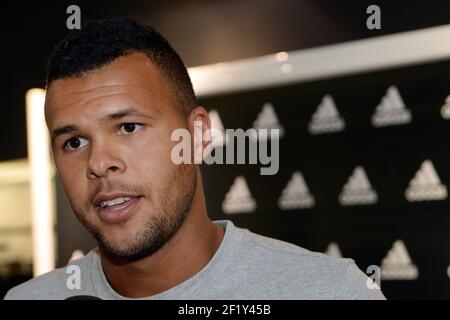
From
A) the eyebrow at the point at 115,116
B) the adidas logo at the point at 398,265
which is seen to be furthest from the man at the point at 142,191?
the adidas logo at the point at 398,265

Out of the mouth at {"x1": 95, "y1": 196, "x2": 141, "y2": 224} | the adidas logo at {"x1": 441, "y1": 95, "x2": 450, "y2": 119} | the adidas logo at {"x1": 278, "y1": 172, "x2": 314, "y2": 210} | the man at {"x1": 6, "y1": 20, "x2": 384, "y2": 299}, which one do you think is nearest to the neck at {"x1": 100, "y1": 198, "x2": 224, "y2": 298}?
the man at {"x1": 6, "y1": 20, "x2": 384, "y2": 299}

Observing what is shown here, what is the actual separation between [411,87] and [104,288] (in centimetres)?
107

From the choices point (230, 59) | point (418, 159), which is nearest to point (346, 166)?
point (418, 159)

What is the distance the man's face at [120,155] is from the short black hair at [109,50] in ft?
0.05

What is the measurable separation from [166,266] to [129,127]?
0.88 feet

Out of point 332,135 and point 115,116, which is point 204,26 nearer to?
point 332,135

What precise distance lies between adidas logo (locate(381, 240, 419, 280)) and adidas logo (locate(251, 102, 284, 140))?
18.9 inches

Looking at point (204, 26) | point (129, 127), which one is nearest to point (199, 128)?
point (129, 127)

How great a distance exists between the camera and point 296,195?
1955 mm

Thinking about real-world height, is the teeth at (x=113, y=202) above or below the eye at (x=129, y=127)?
below

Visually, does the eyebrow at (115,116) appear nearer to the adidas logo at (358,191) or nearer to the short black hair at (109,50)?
the short black hair at (109,50)

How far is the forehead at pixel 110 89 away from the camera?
1.15 m

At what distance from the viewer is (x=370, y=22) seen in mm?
1913

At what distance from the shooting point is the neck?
1.19 m
